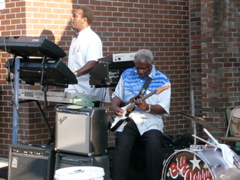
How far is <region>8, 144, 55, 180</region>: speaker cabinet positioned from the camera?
6.43 m

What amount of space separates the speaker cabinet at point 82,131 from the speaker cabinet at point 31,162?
0.19 m

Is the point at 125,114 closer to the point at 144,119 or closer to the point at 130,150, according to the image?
the point at 144,119

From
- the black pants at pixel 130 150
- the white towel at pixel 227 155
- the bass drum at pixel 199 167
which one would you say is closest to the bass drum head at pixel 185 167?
the bass drum at pixel 199 167

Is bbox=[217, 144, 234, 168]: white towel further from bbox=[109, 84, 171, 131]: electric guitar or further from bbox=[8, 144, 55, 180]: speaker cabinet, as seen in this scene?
bbox=[8, 144, 55, 180]: speaker cabinet

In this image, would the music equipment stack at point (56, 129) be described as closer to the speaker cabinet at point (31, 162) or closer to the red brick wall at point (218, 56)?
the speaker cabinet at point (31, 162)

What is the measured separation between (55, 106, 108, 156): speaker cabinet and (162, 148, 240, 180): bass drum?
33.7 inches

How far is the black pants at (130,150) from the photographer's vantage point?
6293 millimetres

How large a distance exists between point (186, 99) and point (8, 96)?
9.44 feet

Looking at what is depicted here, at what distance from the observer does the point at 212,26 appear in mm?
8273

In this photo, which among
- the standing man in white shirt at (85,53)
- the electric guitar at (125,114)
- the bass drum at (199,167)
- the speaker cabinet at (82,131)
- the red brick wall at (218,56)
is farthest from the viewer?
the red brick wall at (218,56)

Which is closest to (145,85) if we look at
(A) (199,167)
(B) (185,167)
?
(B) (185,167)

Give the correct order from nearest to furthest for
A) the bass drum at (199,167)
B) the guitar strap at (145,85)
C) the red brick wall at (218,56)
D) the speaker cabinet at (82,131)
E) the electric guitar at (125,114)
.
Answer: the bass drum at (199,167), the speaker cabinet at (82,131), the electric guitar at (125,114), the guitar strap at (145,85), the red brick wall at (218,56)

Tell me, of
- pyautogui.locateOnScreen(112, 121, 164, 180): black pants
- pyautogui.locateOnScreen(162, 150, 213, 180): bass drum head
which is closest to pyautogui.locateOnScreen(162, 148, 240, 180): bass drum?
pyautogui.locateOnScreen(162, 150, 213, 180): bass drum head

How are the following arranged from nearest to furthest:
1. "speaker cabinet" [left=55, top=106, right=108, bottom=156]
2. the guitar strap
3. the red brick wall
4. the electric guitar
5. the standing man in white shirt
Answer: "speaker cabinet" [left=55, top=106, right=108, bottom=156] → the electric guitar → the guitar strap → the standing man in white shirt → the red brick wall
